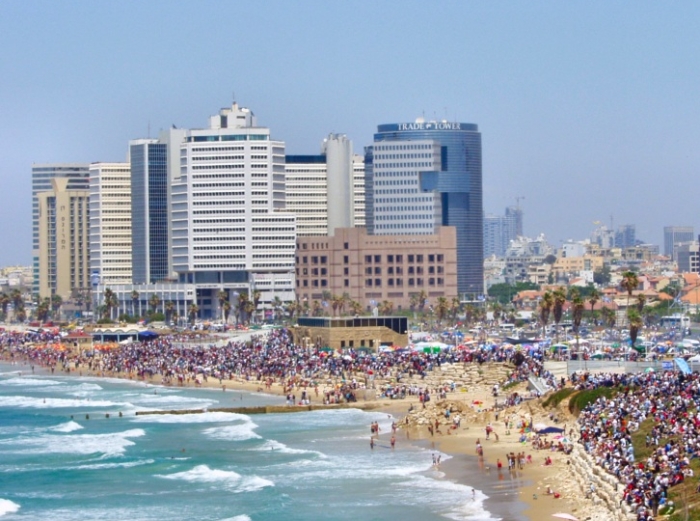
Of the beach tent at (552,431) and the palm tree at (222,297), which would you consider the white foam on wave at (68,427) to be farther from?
the palm tree at (222,297)

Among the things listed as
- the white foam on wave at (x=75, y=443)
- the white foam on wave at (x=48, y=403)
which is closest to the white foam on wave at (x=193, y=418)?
the white foam on wave at (x=75, y=443)

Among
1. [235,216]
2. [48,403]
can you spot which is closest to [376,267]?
[235,216]

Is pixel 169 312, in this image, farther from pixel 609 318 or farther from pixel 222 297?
pixel 609 318

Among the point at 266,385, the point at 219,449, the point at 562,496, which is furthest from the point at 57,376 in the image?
the point at 562,496

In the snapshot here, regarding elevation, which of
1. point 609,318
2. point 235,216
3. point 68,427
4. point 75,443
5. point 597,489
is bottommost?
point 75,443

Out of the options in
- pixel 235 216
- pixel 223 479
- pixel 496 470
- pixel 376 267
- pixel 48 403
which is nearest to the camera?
pixel 496 470

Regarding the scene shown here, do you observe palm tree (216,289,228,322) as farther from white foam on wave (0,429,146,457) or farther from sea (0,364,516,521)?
white foam on wave (0,429,146,457)

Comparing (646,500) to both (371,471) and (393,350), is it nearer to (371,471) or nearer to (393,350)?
(371,471)

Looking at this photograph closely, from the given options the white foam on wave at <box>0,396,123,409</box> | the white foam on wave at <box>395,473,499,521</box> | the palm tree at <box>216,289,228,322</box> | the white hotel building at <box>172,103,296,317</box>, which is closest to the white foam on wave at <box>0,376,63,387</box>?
the white foam on wave at <box>0,396,123,409</box>
